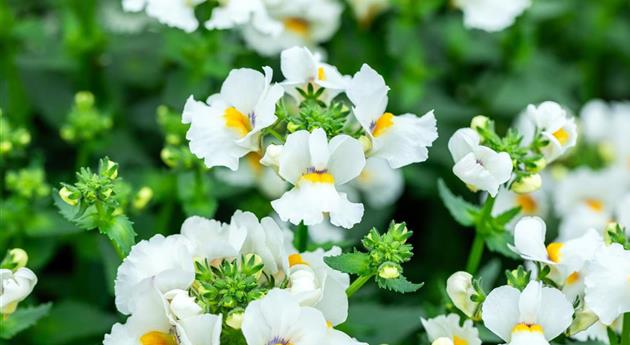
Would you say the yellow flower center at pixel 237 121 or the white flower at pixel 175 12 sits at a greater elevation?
the yellow flower center at pixel 237 121

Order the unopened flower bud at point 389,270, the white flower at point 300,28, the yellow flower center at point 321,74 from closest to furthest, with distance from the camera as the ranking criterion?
the unopened flower bud at point 389,270 → the yellow flower center at point 321,74 → the white flower at point 300,28

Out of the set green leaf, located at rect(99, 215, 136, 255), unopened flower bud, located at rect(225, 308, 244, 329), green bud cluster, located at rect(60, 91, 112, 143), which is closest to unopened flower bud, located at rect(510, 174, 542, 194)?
unopened flower bud, located at rect(225, 308, 244, 329)

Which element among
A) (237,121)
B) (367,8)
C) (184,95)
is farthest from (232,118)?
(367,8)

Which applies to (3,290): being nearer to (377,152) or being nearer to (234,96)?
(234,96)

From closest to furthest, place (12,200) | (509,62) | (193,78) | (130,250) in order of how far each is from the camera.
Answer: (130,250) < (12,200) < (193,78) < (509,62)

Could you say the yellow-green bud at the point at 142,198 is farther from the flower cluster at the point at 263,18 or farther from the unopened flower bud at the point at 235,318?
the unopened flower bud at the point at 235,318

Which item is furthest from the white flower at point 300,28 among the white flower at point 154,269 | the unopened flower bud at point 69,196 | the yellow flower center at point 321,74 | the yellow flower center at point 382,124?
the white flower at point 154,269

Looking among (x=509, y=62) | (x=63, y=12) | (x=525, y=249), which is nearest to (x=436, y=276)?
(x=509, y=62)
